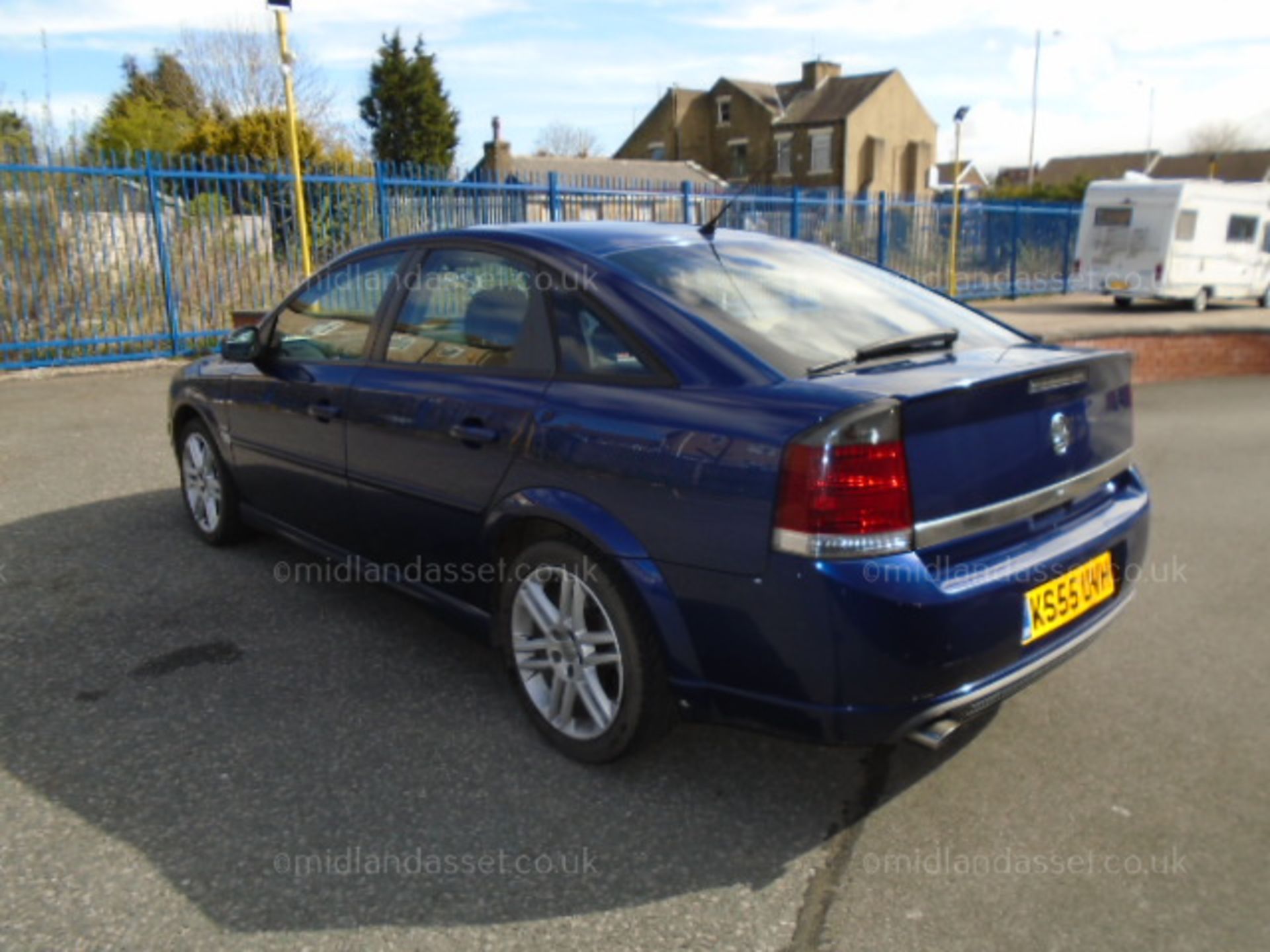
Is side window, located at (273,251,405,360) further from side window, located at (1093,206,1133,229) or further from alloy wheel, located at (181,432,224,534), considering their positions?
side window, located at (1093,206,1133,229)

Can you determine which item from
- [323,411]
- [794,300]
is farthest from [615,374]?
[323,411]

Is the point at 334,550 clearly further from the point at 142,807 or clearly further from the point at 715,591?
the point at 715,591

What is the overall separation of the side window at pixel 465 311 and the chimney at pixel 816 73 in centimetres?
5856

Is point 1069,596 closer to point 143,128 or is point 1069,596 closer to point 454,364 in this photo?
point 454,364

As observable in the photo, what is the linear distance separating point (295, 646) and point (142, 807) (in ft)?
3.57

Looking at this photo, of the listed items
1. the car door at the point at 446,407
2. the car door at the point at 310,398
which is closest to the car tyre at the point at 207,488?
the car door at the point at 310,398

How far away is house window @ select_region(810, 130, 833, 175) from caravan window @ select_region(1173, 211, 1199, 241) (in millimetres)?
35490

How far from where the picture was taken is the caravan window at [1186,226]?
1988cm

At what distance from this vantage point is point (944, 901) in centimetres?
235

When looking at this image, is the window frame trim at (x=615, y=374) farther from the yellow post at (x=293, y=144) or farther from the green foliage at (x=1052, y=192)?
the green foliage at (x=1052, y=192)

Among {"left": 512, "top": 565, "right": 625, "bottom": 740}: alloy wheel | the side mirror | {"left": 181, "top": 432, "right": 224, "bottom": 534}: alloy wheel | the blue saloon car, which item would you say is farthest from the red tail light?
{"left": 181, "top": 432, "right": 224, "bottom": 534}: alloy wheel

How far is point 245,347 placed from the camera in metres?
4.25

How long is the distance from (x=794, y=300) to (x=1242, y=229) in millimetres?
23361

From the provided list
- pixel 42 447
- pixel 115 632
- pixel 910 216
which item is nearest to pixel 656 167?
pixel 910 216
